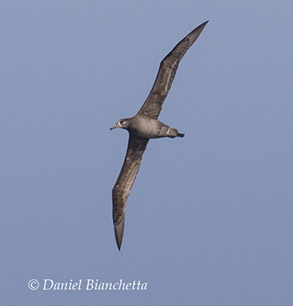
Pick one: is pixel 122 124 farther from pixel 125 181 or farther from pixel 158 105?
pixel 125 181

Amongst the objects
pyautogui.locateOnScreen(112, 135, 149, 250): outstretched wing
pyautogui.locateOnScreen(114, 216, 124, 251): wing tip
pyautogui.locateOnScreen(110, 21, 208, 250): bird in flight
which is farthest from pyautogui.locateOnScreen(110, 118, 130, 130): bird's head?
pyautogui.locateOnScreen(114, 216, 124, 251): wing tip

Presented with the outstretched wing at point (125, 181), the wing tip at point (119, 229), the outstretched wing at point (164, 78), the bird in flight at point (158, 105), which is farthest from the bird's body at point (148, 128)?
the wing tip at point (119, 229)

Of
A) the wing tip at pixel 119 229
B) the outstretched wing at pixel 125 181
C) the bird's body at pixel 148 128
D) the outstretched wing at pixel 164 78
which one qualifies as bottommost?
the wing tip at pixel 119 229

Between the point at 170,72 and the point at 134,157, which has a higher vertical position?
the point at 170,72

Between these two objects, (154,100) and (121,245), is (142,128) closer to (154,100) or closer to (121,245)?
(154,100)

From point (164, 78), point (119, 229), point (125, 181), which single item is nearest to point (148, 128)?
point (164, 78)

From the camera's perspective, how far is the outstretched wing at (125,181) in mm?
29953

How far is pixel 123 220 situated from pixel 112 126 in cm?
395

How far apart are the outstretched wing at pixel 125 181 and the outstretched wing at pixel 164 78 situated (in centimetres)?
140

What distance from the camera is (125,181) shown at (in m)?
30.4

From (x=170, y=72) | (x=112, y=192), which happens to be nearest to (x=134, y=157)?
(x=112, y=192)

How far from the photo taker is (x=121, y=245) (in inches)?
1202

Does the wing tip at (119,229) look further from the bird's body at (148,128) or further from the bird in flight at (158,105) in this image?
the bird's body at (148,128)

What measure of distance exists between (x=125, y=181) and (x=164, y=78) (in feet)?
13.9
